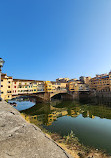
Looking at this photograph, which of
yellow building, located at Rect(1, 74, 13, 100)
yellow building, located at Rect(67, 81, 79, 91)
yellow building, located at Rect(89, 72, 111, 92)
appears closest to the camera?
yellow building, located at Rect(1, 74, 13, 100)

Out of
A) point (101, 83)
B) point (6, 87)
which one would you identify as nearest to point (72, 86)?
point (101, 83)

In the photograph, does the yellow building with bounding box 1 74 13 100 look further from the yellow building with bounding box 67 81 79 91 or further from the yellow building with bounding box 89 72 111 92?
the yellow building with bounding box 89 72 111 92

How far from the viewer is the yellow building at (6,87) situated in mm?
34031

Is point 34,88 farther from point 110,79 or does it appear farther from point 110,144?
point 110,79

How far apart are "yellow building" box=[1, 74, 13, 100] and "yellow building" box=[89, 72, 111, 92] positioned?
68184 mm

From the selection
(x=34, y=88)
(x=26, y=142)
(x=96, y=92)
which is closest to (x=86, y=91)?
(x=96, y=92)

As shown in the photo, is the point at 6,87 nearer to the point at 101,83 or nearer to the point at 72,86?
the point at 72,86

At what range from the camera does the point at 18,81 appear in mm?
41062

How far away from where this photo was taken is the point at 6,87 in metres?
35.0

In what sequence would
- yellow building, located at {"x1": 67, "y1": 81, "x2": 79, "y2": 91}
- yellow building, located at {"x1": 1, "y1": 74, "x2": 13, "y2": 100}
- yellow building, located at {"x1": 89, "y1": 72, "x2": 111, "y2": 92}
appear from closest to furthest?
yellow building, located at {"x1": 1, "y1": 74, "x2": 13, "y2": 100} → yellow building, located at {"x1": 67, "y1": 81, "x2": 79, "y2": 91} → yellow building, located at {"x1": 89, "y1": 72, "x2": 111, "y2": 92}

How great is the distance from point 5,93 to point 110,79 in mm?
71004

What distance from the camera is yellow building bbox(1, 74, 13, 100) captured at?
1340 inches

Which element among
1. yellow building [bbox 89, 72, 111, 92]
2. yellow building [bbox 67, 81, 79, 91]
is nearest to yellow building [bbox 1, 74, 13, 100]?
yellow building [bbox 67, 81, 79, 91]

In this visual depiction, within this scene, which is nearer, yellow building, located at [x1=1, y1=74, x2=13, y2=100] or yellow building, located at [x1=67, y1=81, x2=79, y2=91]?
yellow building, located at [x1=1, y1=74, x2=13, y2=100]
